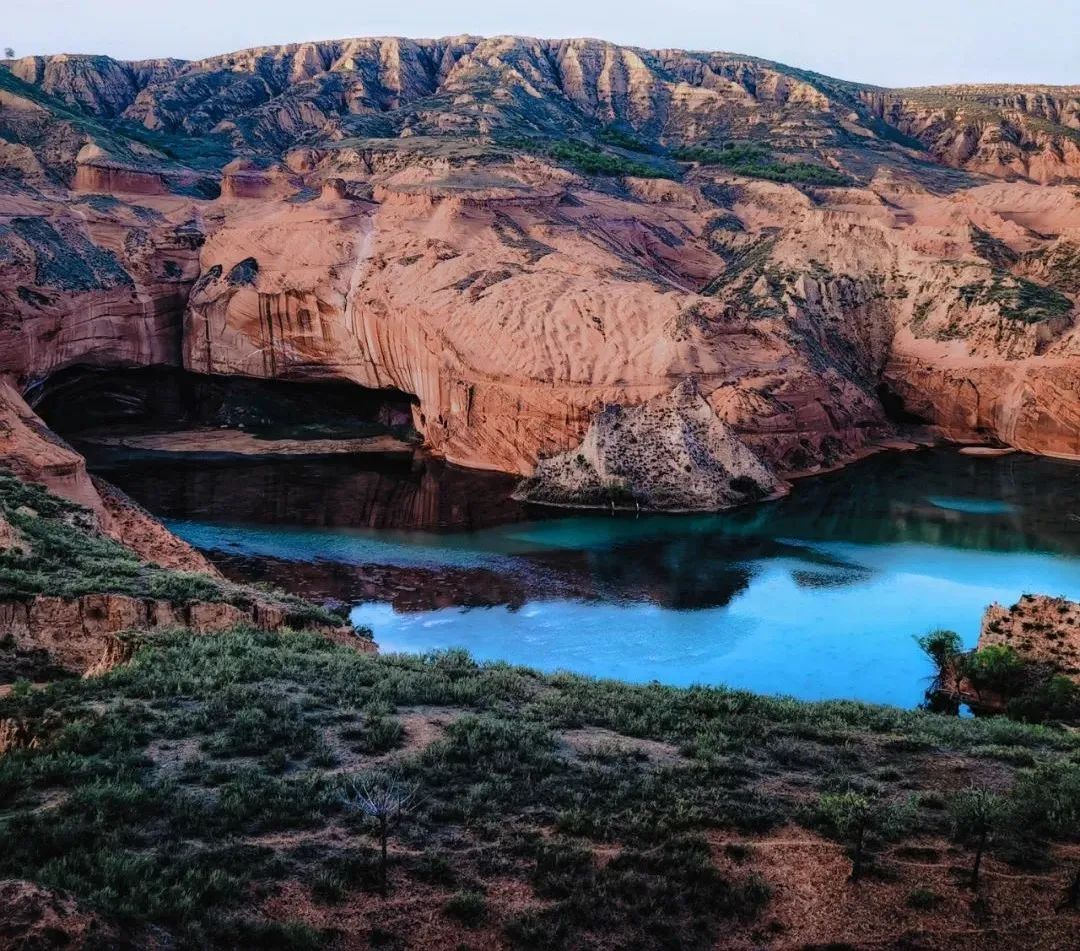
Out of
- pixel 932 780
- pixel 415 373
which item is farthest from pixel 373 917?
pixel 415 373

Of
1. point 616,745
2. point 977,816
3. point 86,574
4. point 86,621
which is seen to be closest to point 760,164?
point 86,574

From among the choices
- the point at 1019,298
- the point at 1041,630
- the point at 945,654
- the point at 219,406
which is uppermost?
the point at 1019,298

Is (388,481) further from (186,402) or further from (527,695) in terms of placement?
(527,695)

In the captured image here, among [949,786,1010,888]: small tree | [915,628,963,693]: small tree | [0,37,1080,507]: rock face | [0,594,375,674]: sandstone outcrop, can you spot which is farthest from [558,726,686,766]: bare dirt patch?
[0,37,1080,507]: rock face

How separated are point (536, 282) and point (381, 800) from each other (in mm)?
43665

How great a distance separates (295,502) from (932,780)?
3513cm

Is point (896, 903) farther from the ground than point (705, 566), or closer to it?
farther from the ground

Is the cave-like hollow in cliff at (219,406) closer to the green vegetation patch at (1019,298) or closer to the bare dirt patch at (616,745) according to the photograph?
the green vegetation patch at (1019,298)

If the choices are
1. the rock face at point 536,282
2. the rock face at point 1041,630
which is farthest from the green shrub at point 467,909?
the rock face at point 536,282

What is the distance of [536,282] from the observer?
2108 inches

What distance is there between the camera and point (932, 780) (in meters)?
13.9

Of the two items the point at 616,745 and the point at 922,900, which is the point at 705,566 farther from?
the point at 922,900

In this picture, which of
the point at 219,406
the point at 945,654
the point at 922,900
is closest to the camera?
the point at 922,900

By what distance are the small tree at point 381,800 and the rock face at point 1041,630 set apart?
56.0ft
